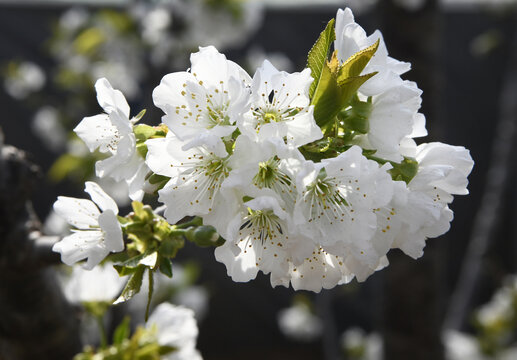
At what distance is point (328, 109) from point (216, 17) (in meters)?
2.29

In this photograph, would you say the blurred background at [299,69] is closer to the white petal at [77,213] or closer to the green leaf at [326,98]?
the white petal at [77,213]

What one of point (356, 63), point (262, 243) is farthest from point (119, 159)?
point (356, 63)

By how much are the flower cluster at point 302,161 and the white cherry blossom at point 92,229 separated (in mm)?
41

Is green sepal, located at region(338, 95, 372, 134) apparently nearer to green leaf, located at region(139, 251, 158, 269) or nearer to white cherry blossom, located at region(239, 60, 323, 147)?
white cherry blossom, located at region(239, 60, 323, 147)

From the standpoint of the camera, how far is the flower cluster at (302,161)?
609 mm

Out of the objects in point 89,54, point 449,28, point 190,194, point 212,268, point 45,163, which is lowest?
point 212,268

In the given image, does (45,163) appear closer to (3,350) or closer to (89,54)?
(89,54)

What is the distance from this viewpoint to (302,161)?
60 centimetres

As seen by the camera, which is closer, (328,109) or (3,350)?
(328,109)

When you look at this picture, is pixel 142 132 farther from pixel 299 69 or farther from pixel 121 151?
pixel 299 69

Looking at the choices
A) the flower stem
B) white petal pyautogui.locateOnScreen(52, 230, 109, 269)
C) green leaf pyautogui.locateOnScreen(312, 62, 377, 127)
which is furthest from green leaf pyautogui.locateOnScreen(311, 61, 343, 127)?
the flower stem

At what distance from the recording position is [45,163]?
448cm

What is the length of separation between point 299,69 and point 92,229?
5.33 ft

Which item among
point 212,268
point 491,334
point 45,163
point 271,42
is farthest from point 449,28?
point 45,163
